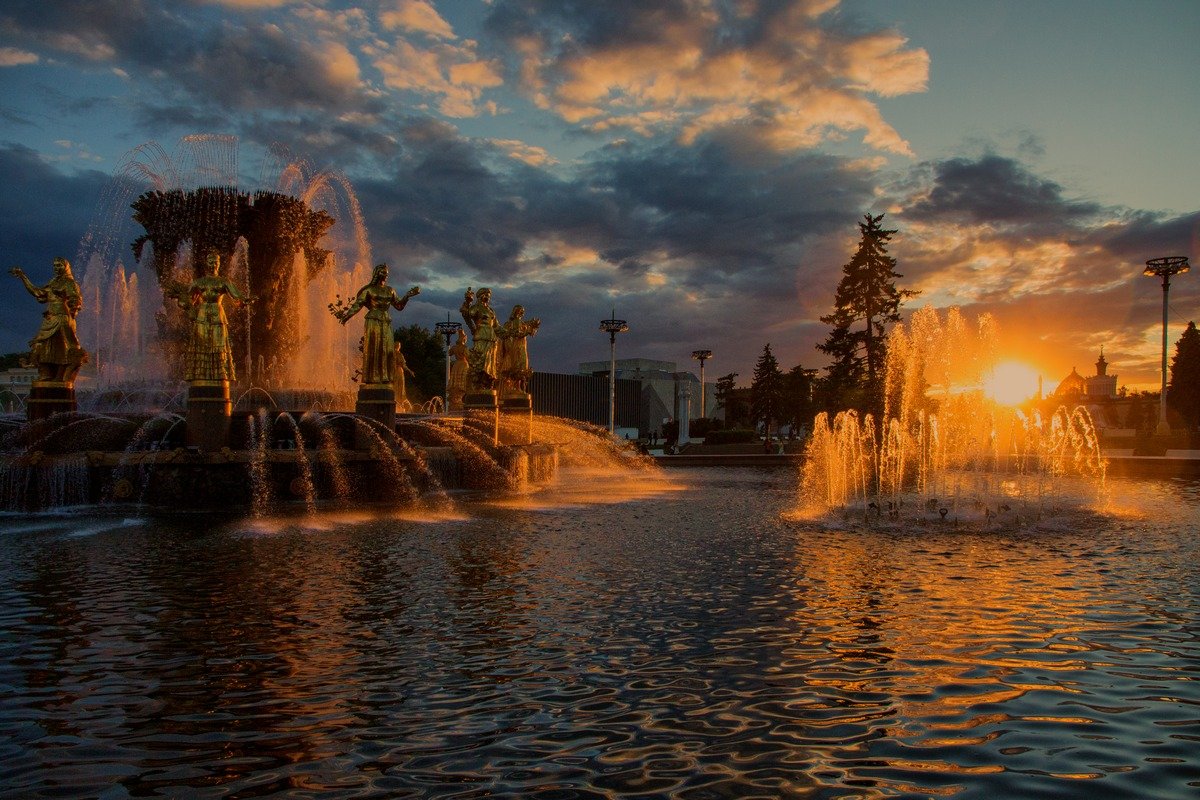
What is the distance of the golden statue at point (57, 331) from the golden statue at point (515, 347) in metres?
12.8

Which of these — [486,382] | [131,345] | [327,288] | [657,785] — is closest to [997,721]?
[657,785]

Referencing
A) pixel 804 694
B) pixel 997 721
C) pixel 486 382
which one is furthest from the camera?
pixel 486 382

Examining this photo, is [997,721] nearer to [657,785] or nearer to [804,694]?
[804,694]

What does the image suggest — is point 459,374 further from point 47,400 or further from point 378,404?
point 47,400

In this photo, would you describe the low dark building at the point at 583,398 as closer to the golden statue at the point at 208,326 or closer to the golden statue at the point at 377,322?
the golden statue at the point at 377,322

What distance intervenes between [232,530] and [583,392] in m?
87.5

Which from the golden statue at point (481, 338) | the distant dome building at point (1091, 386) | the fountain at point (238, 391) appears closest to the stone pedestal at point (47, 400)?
the fountain at point (238, 391)

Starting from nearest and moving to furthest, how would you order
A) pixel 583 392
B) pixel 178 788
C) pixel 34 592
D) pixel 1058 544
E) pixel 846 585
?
pixel 178 788 < pixel 34 592 < pixel 846 585 < pixel 1058 544 < pixel 583 392

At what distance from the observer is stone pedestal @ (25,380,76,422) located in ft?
57.5

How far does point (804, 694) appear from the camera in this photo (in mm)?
5324

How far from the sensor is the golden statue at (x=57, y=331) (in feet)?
58.2

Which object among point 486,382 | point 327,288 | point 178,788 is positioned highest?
point 327,288

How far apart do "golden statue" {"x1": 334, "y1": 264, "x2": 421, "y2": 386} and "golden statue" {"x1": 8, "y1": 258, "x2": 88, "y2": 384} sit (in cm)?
580

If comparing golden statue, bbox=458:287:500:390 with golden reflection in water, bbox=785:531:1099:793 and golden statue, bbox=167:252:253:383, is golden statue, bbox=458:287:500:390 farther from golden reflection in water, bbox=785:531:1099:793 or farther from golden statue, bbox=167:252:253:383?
golden reflection in water, bbox=785:531:1099:793
